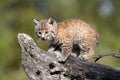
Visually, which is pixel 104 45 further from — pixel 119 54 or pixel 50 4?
pixel 119 54

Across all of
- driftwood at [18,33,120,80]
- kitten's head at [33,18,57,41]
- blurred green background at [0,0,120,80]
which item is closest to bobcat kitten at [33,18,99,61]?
Answer: kitten's head at [33,18,57,41]

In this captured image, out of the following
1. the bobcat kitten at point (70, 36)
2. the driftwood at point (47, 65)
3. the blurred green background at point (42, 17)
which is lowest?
the driftwood at point (47, 65)

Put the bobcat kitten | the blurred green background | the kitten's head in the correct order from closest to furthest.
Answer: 1. the bobcat kitten
2. the kitten's head
3. the blurred green background

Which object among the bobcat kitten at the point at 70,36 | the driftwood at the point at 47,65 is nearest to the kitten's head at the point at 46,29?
the bobcat kitten at the point at 70,36

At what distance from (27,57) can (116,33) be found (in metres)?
22.2

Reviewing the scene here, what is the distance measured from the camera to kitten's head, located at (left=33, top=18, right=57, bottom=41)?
1300 cm

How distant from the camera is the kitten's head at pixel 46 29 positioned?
13.0m

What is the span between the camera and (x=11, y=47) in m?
30.3

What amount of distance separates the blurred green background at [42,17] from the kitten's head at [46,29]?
13.0 metres

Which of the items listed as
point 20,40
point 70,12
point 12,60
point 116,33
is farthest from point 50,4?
point 20,40

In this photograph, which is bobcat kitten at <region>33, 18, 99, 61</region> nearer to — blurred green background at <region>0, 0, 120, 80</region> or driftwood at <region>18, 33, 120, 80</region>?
driftwood at <region>18, 33, 120, 80</region>

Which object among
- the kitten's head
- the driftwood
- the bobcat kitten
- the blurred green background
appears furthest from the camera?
the blurred green background

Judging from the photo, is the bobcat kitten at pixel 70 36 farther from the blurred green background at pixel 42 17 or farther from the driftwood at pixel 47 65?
the blurred green background at pixel 42 17

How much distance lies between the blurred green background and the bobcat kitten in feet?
42.9
